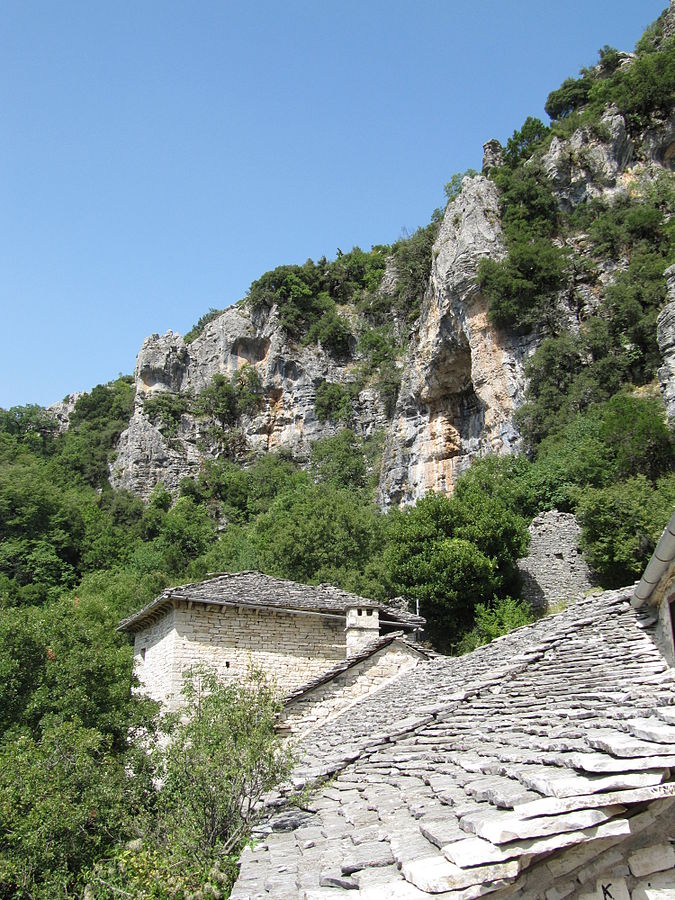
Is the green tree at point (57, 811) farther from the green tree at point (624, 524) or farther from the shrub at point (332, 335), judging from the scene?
the shrub at point (332, 335)

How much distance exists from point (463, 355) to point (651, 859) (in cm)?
3919

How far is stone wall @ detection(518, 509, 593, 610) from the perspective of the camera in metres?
25.2

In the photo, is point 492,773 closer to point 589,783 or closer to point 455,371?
point 589,783

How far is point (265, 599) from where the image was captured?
15453 mm

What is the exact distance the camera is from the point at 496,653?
9.55 m

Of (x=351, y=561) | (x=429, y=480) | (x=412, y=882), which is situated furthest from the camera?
(x=429, y=480)

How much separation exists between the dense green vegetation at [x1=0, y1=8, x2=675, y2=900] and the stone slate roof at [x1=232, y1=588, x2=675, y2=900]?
1751 millimetres

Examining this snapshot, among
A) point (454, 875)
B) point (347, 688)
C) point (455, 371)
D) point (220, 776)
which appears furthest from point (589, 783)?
point (455, 371)

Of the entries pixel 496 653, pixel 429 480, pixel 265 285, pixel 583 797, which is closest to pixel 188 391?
pixel 265 285

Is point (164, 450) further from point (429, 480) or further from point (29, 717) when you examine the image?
point (29, 717)

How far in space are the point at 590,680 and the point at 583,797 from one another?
3.26 meters

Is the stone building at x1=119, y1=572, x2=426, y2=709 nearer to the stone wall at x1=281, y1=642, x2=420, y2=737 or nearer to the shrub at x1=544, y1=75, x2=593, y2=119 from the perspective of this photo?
the stone wall at x1=281, y1=642, x2=420, y2=737

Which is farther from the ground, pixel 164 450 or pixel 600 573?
pixel 164 450

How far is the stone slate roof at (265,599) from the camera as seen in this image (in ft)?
48.6
